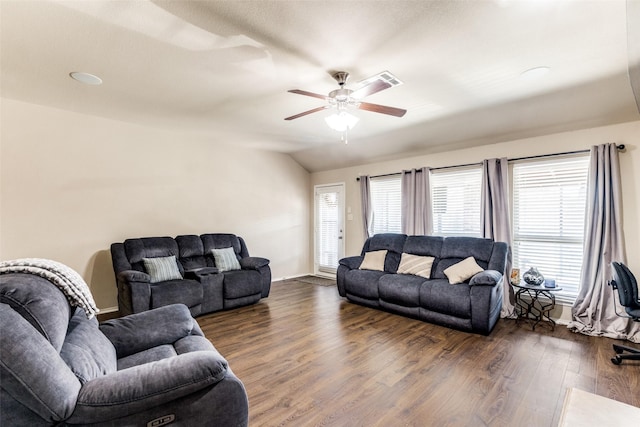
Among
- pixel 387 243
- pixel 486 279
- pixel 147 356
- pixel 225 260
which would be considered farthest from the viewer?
pixel 387 243

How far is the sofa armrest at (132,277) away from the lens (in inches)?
137

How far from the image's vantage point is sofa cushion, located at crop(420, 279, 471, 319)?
11.2 ft

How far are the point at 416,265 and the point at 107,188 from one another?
14.7ft

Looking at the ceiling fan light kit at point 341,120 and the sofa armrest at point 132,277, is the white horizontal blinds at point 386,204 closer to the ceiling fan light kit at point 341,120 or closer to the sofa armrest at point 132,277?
the ceiling fan light kit at point 341,120

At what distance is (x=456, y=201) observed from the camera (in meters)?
4.75

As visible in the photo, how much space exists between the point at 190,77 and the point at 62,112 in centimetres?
225

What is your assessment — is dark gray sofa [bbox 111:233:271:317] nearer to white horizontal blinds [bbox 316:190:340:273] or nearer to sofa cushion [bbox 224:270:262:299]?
sofa cushion [bbox 224:270:262:299]

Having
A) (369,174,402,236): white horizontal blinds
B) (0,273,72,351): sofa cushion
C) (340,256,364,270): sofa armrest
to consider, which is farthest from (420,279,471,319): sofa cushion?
(0,273,72,351): sofa cushion

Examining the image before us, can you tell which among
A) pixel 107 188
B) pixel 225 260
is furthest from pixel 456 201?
pixel 107 188

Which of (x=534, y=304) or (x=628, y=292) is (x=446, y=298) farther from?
(x=628, y=292)

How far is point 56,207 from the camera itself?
3.80 metres

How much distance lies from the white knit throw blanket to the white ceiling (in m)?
1.64

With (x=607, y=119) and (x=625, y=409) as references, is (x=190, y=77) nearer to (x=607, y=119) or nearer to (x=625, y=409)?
(x=625, y=409)

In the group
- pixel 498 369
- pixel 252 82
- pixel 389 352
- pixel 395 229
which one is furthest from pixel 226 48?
pixel 395 229
